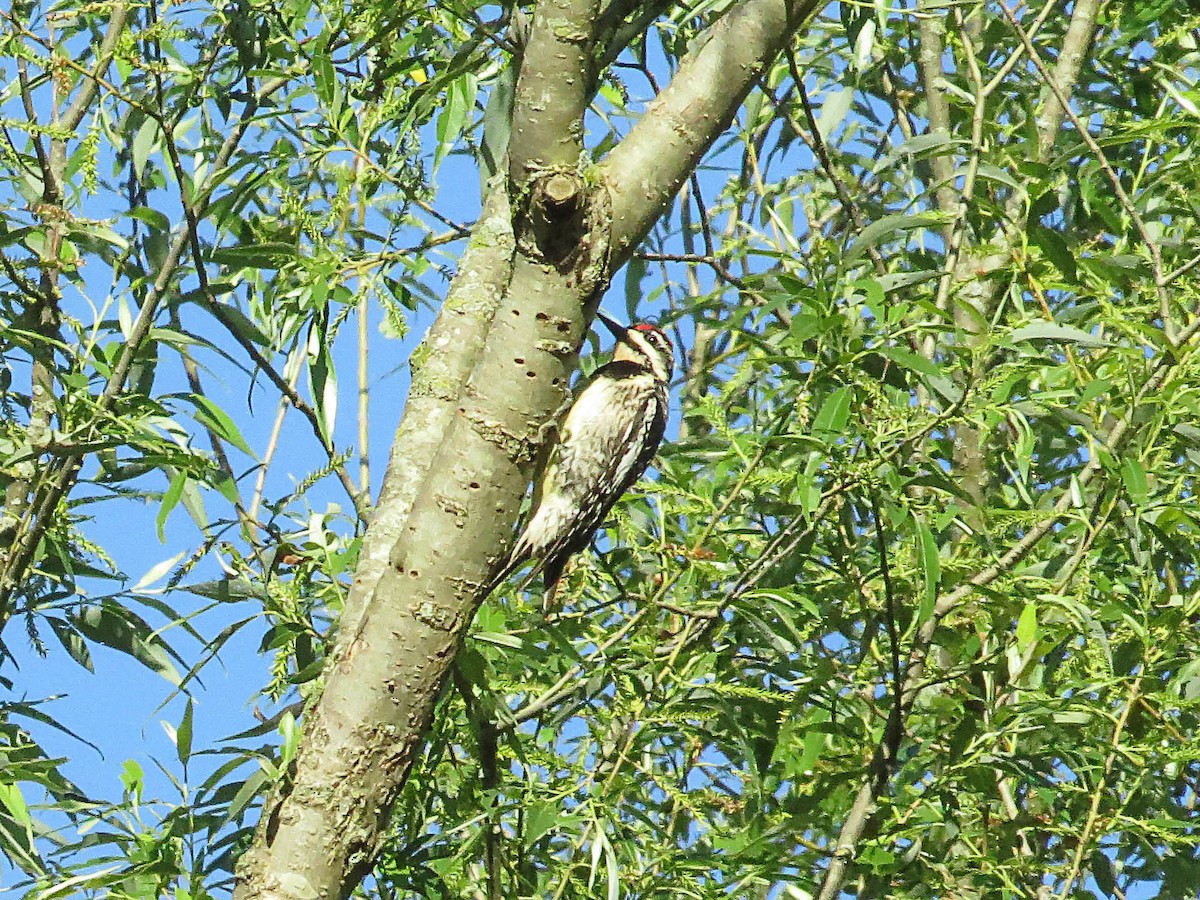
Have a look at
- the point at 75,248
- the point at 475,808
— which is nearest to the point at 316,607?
the point at 475,808

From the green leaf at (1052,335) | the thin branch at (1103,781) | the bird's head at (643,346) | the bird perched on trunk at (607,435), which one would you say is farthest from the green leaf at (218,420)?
the bird's head at (643,346)

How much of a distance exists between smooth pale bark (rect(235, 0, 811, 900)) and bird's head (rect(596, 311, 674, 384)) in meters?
2.36

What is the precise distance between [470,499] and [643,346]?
2.56 meters

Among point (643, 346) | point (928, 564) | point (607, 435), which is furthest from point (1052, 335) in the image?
point (643, 346)

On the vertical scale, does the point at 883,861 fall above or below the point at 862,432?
below

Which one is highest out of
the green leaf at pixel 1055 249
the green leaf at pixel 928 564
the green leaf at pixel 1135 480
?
the green leaf at pixel 1055 249

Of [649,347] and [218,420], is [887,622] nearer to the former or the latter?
[218,420]

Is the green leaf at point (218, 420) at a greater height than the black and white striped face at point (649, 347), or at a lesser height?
lesser

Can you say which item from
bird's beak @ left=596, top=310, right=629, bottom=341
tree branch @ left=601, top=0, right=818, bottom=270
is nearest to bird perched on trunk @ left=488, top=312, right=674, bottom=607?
bird's beak @ left=596, top=310, right=629, bottom=341

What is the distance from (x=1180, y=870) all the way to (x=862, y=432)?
1.14m

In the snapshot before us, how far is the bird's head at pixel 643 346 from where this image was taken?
4.29 meters

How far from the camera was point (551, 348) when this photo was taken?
1.86m

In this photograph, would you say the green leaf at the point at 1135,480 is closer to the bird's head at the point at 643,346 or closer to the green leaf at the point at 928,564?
the green leaf at the point at 928,564

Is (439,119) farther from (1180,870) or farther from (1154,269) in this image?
(1180,870)
